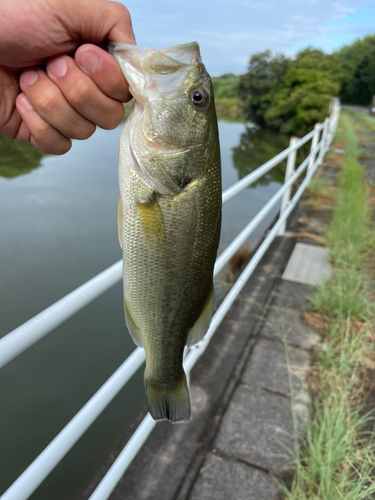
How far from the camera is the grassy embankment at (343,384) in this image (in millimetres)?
1583

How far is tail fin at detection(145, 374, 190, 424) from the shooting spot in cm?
104

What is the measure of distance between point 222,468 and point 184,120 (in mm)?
1612

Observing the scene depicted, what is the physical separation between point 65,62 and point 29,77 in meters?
0.11

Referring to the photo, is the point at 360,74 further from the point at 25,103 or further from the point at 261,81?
the point at 25,103

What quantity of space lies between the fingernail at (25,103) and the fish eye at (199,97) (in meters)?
0.43

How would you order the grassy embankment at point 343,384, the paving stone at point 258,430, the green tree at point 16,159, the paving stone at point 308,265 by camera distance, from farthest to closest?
1. the green tree at point 16,159
2. the paving stone at point 308,265
3. the paving stone at point 258,430
4. the grassy embankment at point 343,384

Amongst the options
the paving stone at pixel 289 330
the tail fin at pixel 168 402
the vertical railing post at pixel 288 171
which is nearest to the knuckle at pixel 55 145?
the tail fin at pixel 168 402

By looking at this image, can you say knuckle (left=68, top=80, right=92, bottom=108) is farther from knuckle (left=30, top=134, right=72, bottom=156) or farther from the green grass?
the green grass

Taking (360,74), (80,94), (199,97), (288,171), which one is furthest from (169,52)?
(360,74)

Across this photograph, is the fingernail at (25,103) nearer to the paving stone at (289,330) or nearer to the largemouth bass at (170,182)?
the largemouth bass at (170,182)

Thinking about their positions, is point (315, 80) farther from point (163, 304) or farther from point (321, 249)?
point (163, 304)

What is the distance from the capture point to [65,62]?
885 mm

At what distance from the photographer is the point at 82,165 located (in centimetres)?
923

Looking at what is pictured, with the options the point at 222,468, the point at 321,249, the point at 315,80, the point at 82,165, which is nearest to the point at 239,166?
the point at 82,165
